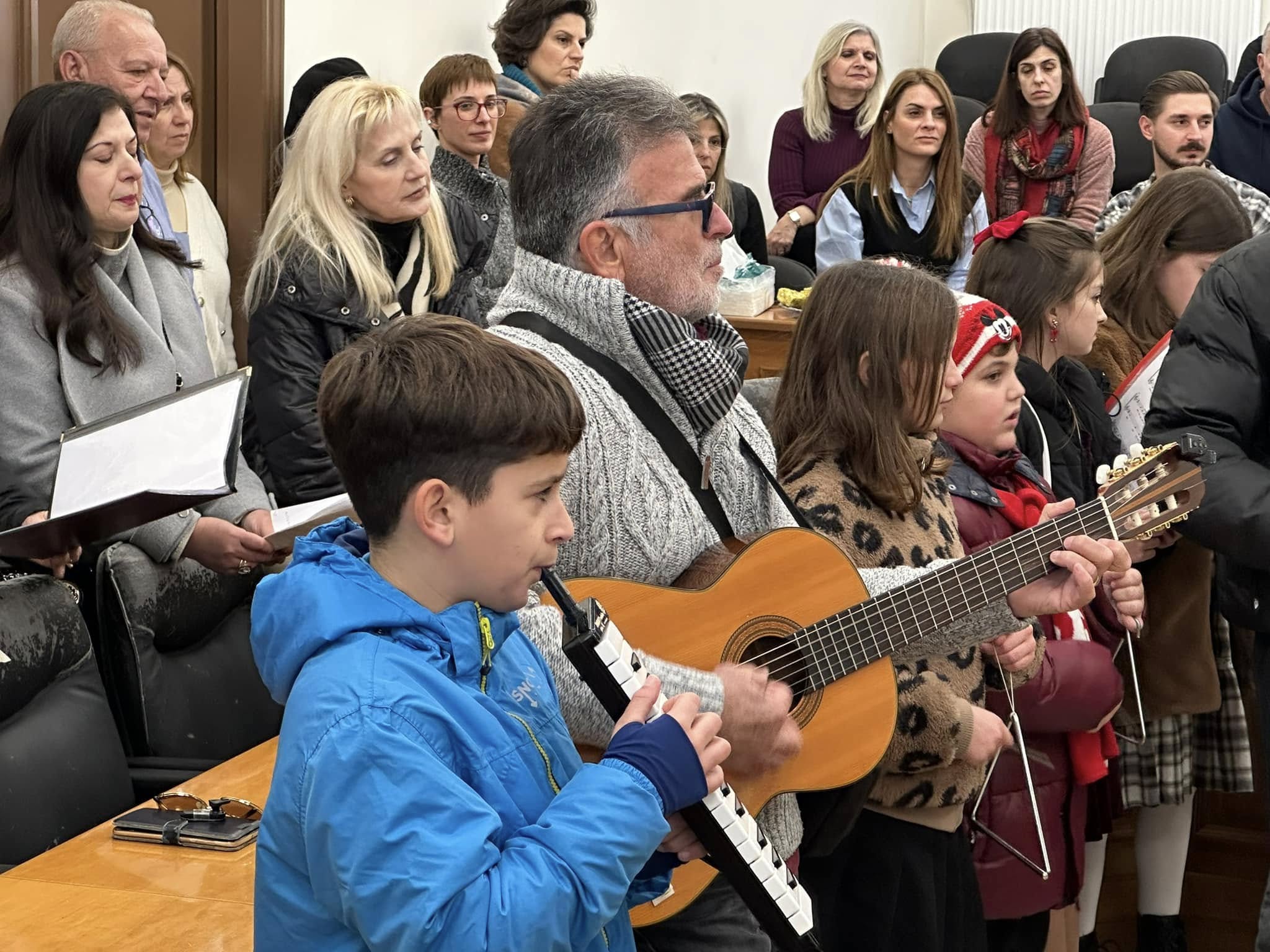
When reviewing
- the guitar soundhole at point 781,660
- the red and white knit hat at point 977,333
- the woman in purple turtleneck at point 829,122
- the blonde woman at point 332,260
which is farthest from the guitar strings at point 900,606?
the woman in purple turtleneck at point 829,122

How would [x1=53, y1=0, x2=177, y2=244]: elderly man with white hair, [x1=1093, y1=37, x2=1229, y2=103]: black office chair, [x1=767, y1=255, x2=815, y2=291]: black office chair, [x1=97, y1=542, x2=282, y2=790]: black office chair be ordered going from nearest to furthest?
[x1=97, y1=542, x2=282, y2=790]: black office chair
[x1=53, y1=0, x2=177, y2=244]: elderly man with white hair
[x1=767, y1=255, x2=815, y2=291]: black office chair
[x1=1093, y1=37, x2=1229, y2=103]: black office chair

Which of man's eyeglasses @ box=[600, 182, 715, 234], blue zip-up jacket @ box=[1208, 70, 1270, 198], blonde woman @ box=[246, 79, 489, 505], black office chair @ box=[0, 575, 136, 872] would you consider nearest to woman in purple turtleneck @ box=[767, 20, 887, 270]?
blue zip-up jacket @ box=[1208, 70, 1270, 198]

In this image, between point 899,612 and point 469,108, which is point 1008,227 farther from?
point 469,108

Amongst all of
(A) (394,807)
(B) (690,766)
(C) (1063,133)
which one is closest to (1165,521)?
(B) (690,766)

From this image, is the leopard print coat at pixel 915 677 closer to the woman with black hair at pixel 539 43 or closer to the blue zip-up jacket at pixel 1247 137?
the woman with black hair at pixel 539 43

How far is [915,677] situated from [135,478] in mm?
1238

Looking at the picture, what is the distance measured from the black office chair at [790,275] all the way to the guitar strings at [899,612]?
3777 millimetres

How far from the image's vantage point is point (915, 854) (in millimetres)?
2354

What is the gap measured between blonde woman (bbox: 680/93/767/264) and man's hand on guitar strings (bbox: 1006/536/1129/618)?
12.4 ft

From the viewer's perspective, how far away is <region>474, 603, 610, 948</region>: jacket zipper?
1.44 meters

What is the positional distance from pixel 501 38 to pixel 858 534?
360 cm

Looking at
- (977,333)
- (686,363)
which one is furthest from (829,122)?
(686,363)

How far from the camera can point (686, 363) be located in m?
1.99

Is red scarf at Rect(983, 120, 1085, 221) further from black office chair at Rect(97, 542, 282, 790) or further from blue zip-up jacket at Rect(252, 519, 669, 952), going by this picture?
blue zip-up jacket at Rect(252, 519, 669, 952)
